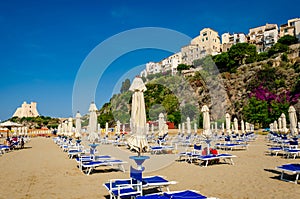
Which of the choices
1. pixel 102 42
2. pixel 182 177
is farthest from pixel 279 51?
pixel 182 177

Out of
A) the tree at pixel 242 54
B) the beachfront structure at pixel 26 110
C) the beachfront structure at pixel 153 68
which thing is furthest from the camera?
the beachfront structure at pixel 26 110

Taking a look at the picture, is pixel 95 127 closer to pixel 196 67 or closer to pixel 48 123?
pixel 196 67

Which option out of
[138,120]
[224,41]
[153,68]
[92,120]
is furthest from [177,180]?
[153,68]

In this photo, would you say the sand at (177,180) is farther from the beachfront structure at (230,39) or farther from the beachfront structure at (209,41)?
the beachfront structure at (230,39)

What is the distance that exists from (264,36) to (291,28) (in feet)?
22.9

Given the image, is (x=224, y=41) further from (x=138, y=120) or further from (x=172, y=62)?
(x=138, y=120)

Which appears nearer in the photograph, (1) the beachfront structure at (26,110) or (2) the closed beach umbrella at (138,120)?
(2) the closed beach umbrella at (138,120)

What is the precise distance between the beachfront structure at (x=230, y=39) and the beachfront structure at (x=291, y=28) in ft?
35.2

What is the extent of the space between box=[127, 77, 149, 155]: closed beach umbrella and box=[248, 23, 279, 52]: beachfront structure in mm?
70806

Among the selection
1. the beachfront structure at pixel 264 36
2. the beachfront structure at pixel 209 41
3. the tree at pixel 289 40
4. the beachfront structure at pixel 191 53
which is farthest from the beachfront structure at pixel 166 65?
the tree at pixel 289 40

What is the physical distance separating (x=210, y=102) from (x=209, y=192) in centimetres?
4871

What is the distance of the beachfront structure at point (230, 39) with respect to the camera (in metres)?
77.6

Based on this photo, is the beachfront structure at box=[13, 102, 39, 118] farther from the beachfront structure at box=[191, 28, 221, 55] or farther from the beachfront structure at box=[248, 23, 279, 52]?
the beachfront structure at box=[248, 23, 279, 52]

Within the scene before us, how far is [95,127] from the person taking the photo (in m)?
10.7
